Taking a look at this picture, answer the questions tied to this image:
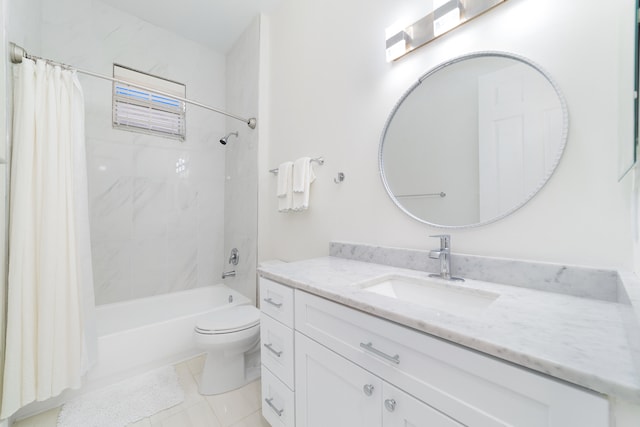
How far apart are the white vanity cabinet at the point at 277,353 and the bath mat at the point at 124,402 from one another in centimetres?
74

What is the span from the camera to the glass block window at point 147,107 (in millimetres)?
2215

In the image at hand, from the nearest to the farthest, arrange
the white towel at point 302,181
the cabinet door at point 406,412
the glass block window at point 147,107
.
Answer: the cabinet door at point 406,412
the white towel at point 302,181
the glass block window at point 147,107

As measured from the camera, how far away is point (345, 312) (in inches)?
31.4

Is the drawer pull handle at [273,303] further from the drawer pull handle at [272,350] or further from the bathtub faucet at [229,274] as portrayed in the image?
the bathtub faucet at [229,274]

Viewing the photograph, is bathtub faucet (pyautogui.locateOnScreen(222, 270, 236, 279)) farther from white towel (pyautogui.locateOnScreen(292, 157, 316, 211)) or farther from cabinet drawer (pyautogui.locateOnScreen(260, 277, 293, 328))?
cabinet drawer (pyautogui.locateOnScreen(260, 277, 293, 328))

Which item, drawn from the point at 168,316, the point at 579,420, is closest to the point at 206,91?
the point at 168,316

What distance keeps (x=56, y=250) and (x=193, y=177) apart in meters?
1.40

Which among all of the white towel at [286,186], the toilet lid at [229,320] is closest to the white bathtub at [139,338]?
the toilet lid at [229,320]

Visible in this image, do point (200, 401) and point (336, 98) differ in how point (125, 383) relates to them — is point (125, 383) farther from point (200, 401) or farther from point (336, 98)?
point (336, 98)

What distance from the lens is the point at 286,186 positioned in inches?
71.6

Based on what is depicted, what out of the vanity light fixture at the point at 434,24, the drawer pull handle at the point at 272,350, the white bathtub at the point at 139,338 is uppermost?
the vanity light fixture at the point at 434,24

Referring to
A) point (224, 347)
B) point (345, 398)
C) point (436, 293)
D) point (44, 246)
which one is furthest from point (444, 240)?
point (44, 246)

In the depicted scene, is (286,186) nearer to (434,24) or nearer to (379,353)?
(434,24)

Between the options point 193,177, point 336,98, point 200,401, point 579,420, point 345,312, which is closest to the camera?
point 579,420
